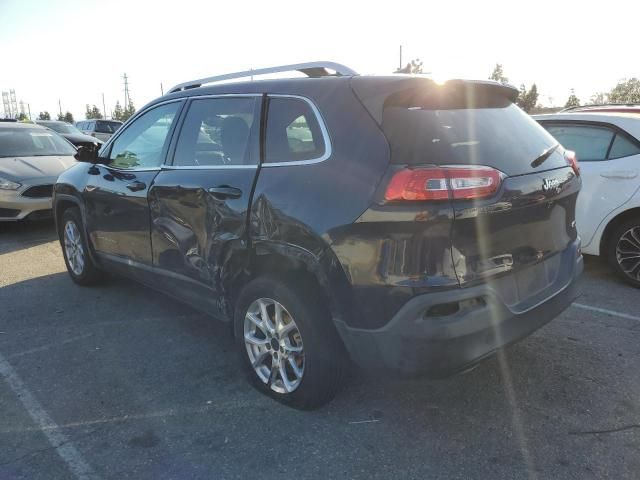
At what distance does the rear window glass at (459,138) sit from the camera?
7.80 feet

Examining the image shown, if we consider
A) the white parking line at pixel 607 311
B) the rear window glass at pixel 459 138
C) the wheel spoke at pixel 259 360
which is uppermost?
the rear window glass at pixel 459 138

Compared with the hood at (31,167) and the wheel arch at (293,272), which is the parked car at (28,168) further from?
the wheel arch at (293,272)

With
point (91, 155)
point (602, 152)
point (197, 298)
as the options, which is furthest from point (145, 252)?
point (602, 152)

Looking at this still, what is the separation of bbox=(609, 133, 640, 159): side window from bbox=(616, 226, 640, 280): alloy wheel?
26.7 inches

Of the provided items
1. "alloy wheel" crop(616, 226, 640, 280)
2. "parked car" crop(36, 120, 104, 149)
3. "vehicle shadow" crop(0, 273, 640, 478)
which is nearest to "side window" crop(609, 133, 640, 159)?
"alloy wheel" crop(616, 226, 640, 280)

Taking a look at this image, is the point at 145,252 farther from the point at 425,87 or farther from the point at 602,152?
the point at 602,152

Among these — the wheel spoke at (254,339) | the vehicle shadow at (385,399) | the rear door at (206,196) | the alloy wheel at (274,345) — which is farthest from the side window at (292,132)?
the vehicle shadow at (385,399)

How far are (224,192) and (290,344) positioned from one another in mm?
943

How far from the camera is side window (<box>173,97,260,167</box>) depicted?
10.2 ft

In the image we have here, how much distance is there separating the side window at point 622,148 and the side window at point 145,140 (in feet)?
12.8

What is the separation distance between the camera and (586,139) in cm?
521

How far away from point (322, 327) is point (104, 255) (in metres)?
2.69

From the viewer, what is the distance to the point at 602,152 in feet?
16.4

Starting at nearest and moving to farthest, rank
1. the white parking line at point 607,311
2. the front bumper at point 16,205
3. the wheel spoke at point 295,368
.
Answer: the wheel spoke at point 295,368 → the white parking line at point 607,311 → the front bumper at point 16,205
